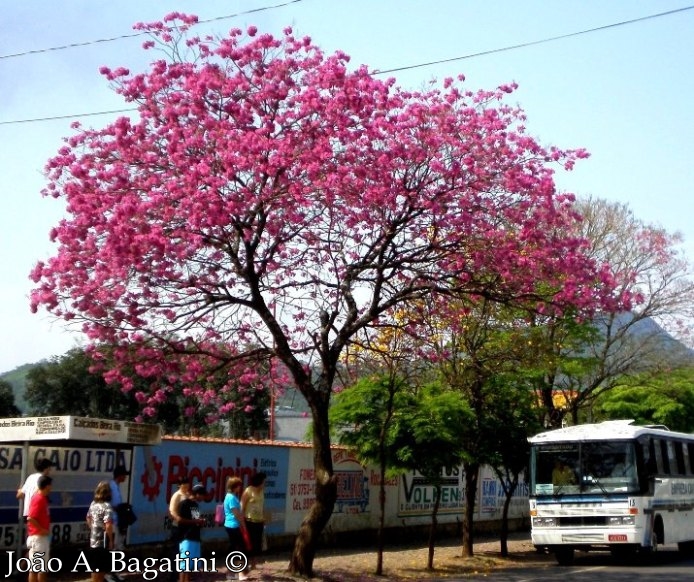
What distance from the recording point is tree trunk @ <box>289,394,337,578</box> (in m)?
17.1

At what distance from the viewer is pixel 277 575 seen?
55.8 feet

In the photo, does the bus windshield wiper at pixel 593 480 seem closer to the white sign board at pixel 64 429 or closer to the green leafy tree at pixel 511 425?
the green leafy tree at pixel 511 425

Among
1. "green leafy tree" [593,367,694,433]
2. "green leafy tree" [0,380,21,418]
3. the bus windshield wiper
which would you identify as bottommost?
the bus windshield wiper

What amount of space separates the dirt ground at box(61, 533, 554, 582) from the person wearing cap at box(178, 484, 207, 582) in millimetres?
1555

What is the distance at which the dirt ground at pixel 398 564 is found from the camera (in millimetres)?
17297

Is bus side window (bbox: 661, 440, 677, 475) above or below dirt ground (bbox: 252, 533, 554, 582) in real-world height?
above

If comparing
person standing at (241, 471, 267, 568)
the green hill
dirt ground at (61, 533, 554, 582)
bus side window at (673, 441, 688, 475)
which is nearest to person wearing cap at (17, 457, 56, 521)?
dirt ground at (61, 533, 554, 582)

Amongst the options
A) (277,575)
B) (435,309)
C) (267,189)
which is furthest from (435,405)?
(267,189)

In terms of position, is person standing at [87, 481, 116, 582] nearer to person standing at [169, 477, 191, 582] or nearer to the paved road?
person standing at [169, 477, 191, 582]

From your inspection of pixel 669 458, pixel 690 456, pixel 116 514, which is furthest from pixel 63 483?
pixel 690 456

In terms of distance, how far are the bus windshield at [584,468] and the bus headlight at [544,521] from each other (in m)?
0.55

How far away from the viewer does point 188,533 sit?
49.6ft

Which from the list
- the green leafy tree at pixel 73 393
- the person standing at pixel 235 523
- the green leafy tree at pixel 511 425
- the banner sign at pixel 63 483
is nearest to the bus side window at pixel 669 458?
the green leafy tree at pixel 511 425

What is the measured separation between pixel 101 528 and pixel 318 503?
14.6ft
